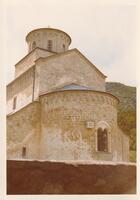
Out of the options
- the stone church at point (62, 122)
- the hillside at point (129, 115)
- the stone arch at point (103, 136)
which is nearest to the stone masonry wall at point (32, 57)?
the stone church at point (62, 122)

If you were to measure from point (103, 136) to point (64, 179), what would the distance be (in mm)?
2120

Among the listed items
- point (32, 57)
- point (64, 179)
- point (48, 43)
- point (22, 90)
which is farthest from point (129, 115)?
point (48, 43)

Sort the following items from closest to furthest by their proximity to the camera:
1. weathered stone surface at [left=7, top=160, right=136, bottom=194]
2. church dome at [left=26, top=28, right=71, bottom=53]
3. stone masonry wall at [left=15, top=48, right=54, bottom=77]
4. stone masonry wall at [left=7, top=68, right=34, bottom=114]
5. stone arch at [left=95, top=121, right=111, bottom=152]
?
1. weathered stone surface at [left=7, top=160, right=136, bottom=194]
2. stone arch at [left=95, top=121, right=111, bottom=152]
3. stone masonry wall at [left=7, top=68, right=34, bottom=114]
4. stone masonry wall at [left=15, top=48, right=54, bottom=77]
5. church dome at [left=26, top=28, right=71, bottom=53]

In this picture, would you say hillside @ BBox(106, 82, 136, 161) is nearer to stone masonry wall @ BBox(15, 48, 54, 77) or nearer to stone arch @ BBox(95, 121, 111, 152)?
stone arch @ BBox(95, 121, 111, 152)

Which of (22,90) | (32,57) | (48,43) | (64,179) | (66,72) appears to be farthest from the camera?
(48,43)

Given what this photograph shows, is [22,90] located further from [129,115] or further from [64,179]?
[64,179]

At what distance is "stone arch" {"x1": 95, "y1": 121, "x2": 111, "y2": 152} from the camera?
7.56m

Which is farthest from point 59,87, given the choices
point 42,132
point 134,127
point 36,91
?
point 134,127

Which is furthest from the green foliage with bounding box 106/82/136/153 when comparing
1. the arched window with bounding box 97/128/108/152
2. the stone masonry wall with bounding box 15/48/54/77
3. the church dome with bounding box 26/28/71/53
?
the stone masonry wall with bounding box 15/48/54/77

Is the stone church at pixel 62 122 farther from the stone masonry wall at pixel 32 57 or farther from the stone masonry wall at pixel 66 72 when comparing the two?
the stone masonry wall at pixel 32 57

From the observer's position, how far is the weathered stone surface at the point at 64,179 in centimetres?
549

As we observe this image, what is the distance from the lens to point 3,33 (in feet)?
19.2

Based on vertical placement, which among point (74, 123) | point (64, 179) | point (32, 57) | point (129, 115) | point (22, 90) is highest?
point (32, 57)

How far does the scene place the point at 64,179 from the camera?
5684 mm
